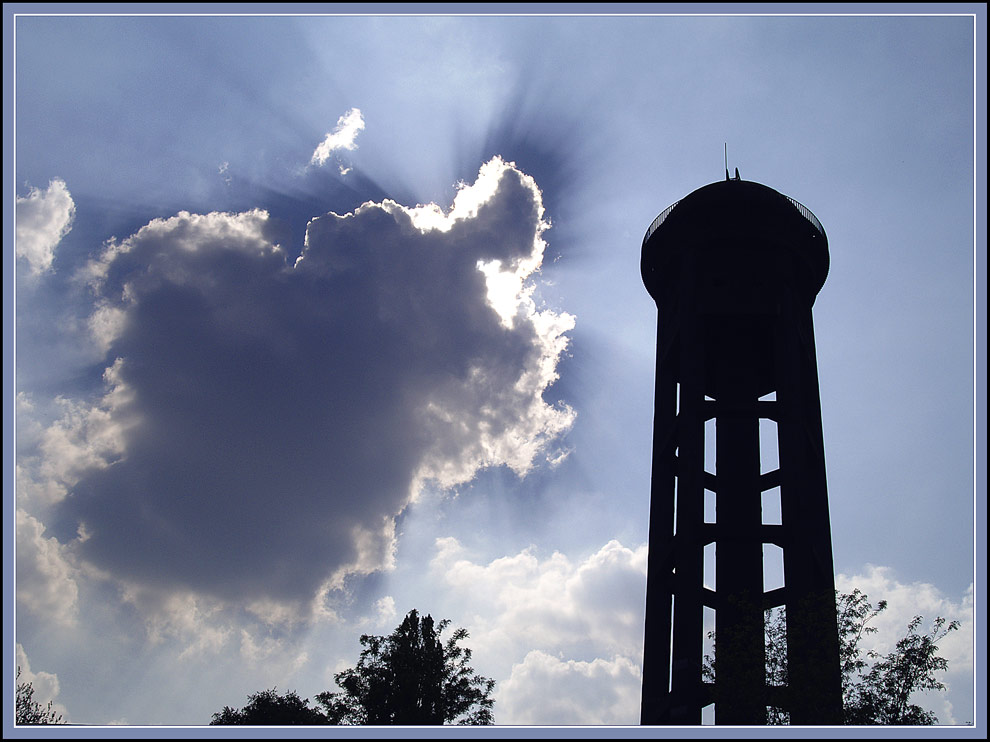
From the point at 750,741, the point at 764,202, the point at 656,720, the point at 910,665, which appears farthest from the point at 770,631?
the point at 764,202

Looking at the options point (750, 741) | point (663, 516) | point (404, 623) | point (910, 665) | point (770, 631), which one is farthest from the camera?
point (404, 623)

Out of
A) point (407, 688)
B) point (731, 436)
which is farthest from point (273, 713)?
point (731, 436)

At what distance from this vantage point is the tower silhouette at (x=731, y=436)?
29.1 meters

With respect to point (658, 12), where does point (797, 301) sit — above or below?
above

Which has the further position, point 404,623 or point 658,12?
point 404,623

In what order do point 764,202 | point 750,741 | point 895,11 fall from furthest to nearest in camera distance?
point 764,202, point 895,11, point 750,741

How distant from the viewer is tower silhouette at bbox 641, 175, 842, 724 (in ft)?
95.6

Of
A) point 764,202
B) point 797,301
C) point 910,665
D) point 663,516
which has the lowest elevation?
point 910,665

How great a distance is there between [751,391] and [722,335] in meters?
3.23

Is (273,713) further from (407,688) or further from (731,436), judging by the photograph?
(731,436)

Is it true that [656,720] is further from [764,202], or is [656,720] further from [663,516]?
[764,202]

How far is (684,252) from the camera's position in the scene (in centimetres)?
3666

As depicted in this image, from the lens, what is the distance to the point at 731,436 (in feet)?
120

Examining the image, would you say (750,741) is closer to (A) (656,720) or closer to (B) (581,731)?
(B) (581,731)
